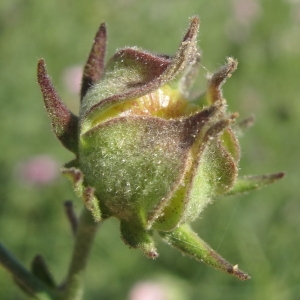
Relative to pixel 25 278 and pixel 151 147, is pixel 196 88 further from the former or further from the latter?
pixel 151 147

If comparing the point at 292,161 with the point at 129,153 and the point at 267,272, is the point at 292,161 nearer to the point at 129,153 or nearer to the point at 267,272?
the point at 267,272

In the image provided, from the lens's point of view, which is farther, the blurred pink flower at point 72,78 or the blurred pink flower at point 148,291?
the blurred pink flower at point 72,78

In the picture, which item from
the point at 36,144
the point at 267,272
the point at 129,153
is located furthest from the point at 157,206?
the point at 36,144

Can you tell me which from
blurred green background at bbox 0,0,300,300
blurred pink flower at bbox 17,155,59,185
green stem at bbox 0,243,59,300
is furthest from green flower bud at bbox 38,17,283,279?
blurred pink flower at bbox 17,155,59,185

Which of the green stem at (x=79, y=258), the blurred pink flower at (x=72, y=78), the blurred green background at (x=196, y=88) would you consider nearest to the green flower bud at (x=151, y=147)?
the green stem at (x=79, y=258)

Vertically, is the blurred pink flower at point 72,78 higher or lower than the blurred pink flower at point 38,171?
higher

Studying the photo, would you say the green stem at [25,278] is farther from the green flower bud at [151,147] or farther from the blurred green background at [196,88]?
the blurred green background at [196,88]
